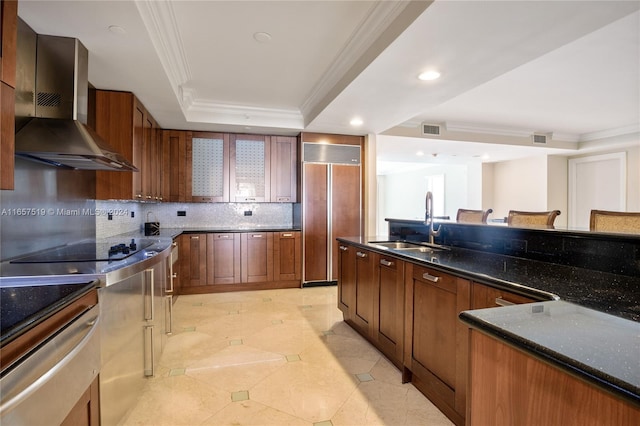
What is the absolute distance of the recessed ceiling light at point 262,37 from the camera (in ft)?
8.52

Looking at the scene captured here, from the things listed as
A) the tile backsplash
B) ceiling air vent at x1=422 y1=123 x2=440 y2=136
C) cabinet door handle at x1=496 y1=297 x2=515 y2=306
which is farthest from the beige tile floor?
ceiling air vent at x1=422 y1=123 x2=440 y2=136

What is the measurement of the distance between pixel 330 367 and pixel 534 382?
1.86 metres

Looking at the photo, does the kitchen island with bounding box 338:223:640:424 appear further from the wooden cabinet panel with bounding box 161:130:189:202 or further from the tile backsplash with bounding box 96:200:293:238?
the wooden cabinet panel with bounding box 161:130:189:202

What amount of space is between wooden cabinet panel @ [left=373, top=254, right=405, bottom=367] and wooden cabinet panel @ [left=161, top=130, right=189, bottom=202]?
11.0 ft

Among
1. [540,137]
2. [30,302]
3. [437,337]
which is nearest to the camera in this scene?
[30,302]

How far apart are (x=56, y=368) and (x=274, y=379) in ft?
5.00

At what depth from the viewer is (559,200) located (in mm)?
7297

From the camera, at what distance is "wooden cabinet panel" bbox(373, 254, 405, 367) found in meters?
2.28

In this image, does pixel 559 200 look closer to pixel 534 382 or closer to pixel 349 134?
pixel 349 134

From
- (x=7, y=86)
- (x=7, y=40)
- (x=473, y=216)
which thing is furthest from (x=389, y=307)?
(x=7, y=40)

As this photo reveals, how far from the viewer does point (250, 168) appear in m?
5.02

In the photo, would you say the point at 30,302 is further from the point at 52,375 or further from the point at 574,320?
the point at 574,320

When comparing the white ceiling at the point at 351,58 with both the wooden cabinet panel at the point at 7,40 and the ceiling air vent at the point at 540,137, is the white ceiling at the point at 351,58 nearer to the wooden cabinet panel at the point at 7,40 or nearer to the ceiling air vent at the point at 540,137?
the wooden cabinet panel at the point at 7,40

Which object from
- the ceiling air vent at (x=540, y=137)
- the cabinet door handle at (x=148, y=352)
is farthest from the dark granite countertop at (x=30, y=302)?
the ceiling air vent at (x=540, y=137)
